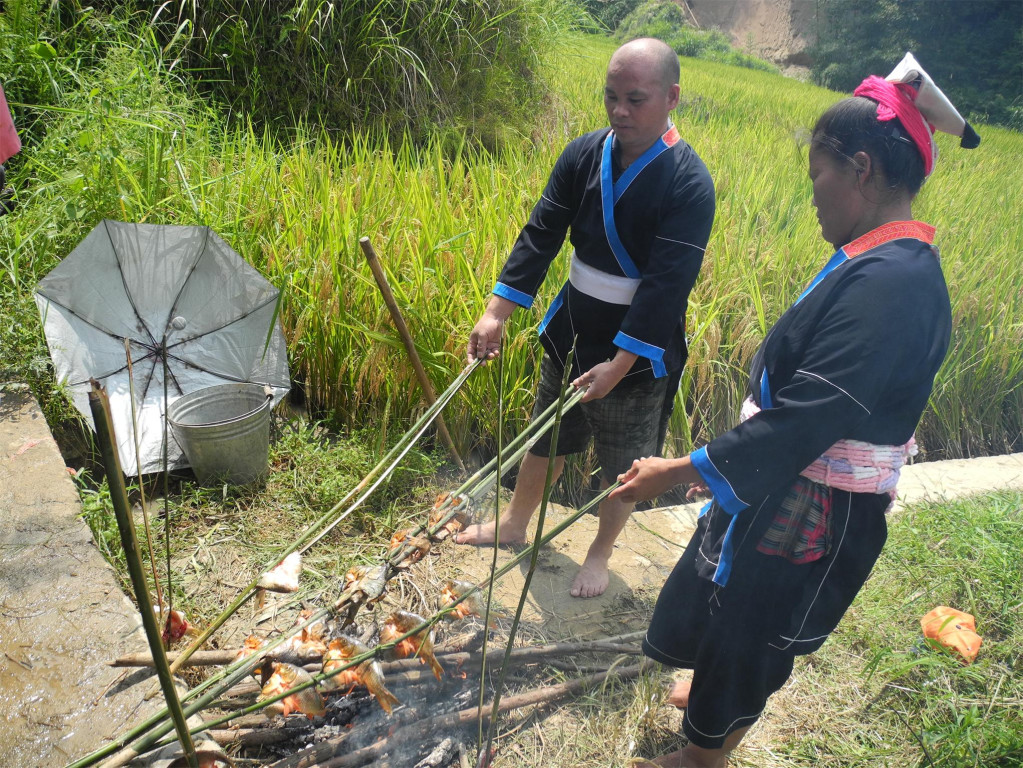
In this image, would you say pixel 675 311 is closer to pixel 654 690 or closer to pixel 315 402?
pixel 654 690

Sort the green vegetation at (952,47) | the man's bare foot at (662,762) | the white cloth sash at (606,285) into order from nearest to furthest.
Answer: the man's bare foot at (662,762)
the white cloth sash at (606,285)
the green vegetation at (952,47)

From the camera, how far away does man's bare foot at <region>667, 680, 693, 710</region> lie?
1.89 metres

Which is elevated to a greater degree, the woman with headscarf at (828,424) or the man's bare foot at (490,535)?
the woman with headscarf at (828,424)

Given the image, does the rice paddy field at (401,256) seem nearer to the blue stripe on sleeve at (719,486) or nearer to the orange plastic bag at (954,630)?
the orange plastic bag at (954,630)

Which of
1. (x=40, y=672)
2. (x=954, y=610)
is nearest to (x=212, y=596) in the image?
(x=40, y=672)

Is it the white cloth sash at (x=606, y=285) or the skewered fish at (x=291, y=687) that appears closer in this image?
the skewered fish at (x=291, y=687)

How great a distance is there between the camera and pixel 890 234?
129 cm

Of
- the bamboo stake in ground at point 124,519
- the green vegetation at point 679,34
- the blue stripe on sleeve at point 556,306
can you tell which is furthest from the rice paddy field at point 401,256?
the green vegetation at point 679,34

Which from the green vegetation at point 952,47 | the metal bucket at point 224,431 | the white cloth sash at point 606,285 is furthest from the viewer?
the green vegetation at point 952,47

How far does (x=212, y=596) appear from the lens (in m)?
2.21

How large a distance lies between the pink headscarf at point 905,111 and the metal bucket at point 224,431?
2182mm

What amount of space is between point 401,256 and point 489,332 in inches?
42.5

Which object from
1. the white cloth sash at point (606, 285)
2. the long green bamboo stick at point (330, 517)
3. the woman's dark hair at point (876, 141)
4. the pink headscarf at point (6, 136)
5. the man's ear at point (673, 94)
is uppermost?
the man's ear at point (673, 94)

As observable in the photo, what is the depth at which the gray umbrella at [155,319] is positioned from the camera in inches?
108
